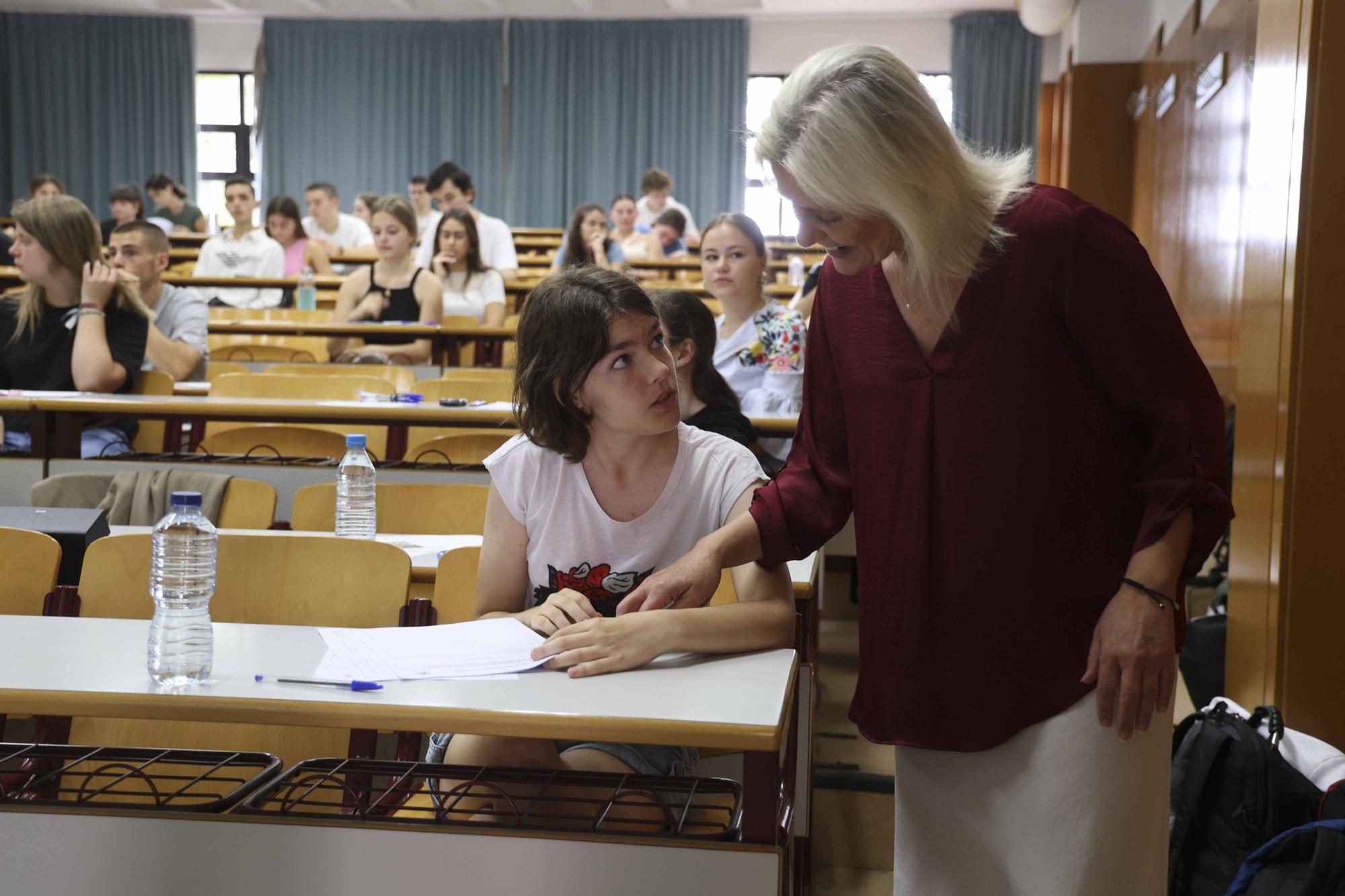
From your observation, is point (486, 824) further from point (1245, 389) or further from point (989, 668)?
point (1245, 389)

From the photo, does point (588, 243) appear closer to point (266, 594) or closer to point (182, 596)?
point (266, 594)

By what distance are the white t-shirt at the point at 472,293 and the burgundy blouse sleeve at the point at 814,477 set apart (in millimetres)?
4860

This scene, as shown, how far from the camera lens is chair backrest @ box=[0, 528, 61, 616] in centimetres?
192

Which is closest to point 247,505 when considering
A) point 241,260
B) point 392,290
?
point 392,290

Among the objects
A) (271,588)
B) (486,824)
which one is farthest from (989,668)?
(271,588)

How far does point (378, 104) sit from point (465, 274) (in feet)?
25.8

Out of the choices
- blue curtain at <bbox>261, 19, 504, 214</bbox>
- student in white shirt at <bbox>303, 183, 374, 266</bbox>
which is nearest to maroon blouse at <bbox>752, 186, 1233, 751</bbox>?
student in white shirt at <bbox>303, 183, 374, 266</bbox>

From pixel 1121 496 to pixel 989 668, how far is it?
0.67 ft

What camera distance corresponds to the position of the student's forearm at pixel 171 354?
163 inches

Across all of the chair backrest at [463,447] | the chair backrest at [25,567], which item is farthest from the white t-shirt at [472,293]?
the chair backrest at [25,567]

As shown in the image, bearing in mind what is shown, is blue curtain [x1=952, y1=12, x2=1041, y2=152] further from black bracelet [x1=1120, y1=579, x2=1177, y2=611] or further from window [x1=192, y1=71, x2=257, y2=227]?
black bracelet [x1=1120, y1=579, x2=1177, y2=611]

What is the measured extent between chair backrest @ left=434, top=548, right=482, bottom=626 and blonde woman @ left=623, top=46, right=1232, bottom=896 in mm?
854

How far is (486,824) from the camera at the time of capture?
1197mm

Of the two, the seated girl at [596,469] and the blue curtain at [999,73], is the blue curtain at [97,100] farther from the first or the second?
the seated girl at [596,469]
